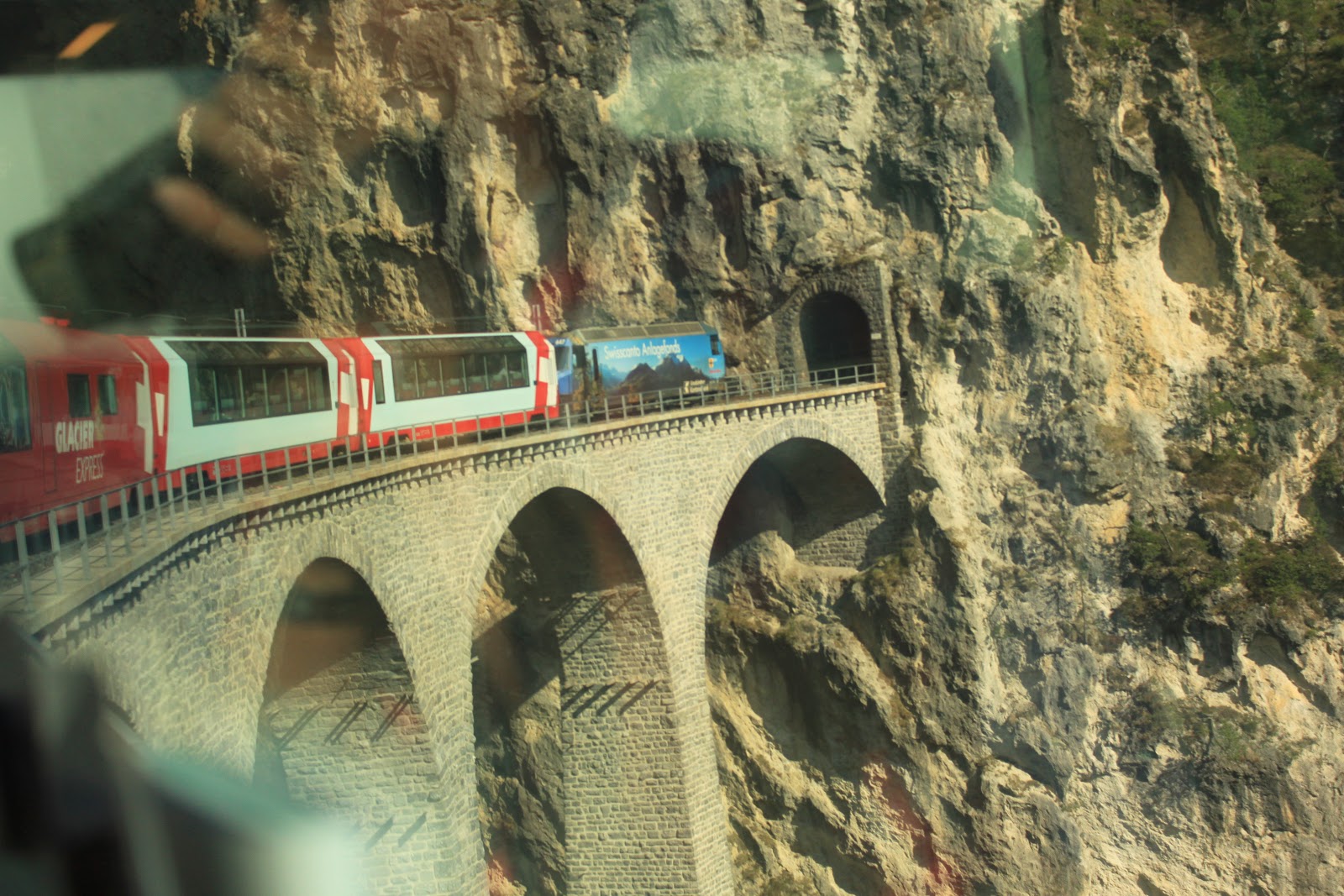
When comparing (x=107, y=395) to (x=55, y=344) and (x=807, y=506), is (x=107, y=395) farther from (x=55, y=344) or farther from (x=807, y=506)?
(x=807, y=506)

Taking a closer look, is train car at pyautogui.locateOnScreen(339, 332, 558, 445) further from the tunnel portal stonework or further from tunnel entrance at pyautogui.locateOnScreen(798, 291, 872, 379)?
tunnel entrance at pyautogui.locateOnScreen(798, 291, 872, 379)

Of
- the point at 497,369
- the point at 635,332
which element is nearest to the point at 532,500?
the point at 497,369

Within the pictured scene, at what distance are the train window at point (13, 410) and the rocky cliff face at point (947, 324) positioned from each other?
1586 centimetres

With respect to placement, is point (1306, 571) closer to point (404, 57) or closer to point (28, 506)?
point (404, 57)

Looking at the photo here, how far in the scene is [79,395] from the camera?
13.0 m

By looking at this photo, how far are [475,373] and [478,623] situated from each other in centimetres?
622

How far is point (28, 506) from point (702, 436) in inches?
579

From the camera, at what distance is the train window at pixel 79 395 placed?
42.0 feet

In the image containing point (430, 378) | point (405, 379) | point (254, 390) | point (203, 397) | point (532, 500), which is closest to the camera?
point (203, 397)

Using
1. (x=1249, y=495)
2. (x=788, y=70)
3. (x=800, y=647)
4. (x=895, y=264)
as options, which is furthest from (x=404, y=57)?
(x=1249, y=495)

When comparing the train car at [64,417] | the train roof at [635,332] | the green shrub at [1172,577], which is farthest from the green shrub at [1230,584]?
the train car at [64,417]

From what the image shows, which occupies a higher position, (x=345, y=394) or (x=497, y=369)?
(x=497, y=369)

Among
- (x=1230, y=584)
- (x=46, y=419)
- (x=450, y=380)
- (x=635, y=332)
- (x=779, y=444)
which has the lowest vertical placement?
(x=1230, y=584)

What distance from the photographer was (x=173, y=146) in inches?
955
